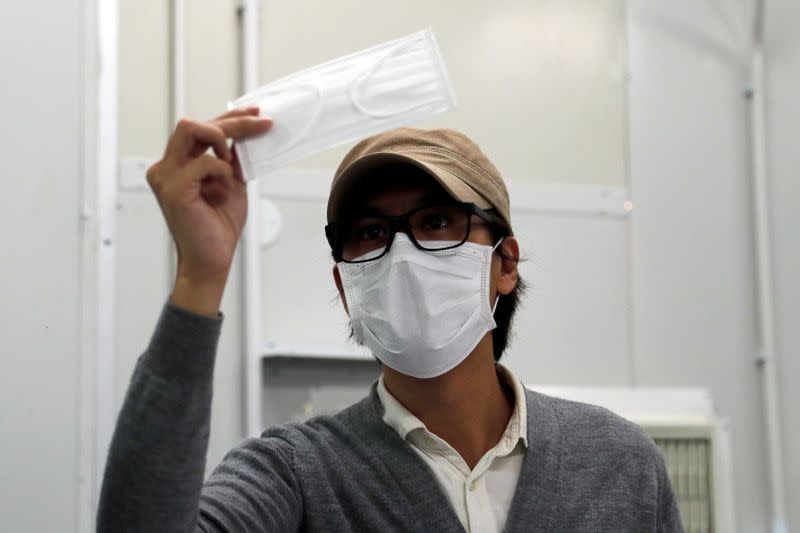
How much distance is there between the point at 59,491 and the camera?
61.5 inches

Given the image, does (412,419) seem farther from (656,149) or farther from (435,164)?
(656,149)

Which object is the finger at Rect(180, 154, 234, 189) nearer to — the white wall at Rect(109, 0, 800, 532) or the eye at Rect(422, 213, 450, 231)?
the eye at Rect(422, 213, 450, 231)

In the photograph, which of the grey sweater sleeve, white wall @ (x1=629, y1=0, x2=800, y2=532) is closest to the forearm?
the grey sweater sleeve

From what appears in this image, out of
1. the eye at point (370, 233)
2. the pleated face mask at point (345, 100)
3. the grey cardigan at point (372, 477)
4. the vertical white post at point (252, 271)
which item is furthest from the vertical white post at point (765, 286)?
the pleated face mask at point (345, 100)

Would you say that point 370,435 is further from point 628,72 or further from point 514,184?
point 628,72

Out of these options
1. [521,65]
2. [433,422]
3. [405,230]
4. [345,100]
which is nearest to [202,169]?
[345,100]

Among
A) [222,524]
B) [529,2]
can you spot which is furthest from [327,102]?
[529,2]

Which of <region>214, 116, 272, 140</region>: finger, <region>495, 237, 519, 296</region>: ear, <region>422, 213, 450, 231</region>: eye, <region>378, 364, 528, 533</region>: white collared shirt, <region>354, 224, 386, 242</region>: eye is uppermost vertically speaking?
<region>214, 116, 272, 140</region>: finger

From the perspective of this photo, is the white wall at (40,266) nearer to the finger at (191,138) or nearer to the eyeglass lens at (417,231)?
the eyeglass lens at (417,231)

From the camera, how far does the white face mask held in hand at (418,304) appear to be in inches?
47.8

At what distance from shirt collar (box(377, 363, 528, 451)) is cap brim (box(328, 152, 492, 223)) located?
0.23 meters

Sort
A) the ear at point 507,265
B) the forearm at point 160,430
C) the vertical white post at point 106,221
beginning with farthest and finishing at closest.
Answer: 1. the vertical white post at point 106,221
2. the ear at point 507,265
3. the forearm at point 160,430

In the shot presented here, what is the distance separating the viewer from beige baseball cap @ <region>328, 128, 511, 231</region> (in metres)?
1.23

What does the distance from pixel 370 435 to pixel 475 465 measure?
5.1 inches
